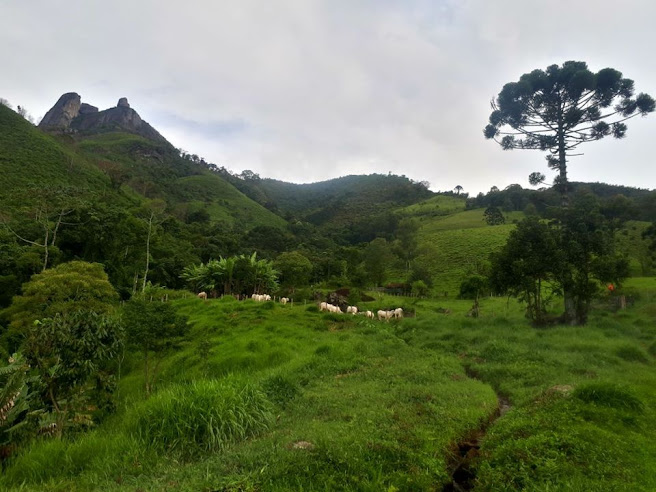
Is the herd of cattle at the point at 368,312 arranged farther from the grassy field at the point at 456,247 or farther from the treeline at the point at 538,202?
the treeline at the point at 538,202

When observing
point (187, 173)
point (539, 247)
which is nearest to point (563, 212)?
point (539, 247)

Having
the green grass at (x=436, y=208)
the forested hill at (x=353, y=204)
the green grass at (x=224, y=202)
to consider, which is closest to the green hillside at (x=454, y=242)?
the green grass at (x=436, y=208)

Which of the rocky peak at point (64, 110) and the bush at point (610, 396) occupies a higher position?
the rocky peak at point (64, 110)

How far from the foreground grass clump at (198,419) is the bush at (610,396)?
6744 millimetres

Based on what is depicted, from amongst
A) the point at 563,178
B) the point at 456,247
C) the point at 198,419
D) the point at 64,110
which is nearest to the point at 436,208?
the point at 456,247

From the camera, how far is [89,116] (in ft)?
624

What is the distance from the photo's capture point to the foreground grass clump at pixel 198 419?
23.0 feet

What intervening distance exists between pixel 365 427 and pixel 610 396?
534cm

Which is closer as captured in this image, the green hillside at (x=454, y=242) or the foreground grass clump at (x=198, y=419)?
Answer: the foreground grass clump at (x=198, y=419)

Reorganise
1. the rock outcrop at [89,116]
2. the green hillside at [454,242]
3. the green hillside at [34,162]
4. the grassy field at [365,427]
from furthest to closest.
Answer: the rock outcrop at [89,116], the green hillside at [34,162], the green hillside at [454,242], the grassy field at [365,427]

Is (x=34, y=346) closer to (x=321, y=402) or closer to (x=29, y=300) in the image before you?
(x=321, y=402)

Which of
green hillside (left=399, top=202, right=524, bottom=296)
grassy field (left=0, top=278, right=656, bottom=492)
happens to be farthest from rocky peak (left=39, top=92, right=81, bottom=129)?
grassy field (left=0, top=278, right=656, bottom=492)

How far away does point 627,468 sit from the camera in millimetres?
5863

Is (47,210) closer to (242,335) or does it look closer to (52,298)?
(52,298)
